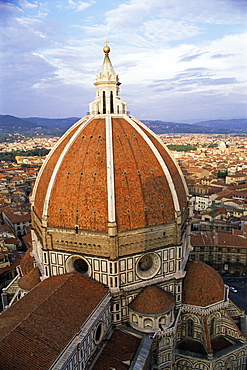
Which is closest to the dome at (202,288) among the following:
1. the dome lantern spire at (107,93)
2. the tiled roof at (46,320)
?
the tiled roof at (46,320)

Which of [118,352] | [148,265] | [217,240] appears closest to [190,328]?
[148,265]

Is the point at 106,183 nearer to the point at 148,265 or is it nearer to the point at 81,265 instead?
the point at 81,265

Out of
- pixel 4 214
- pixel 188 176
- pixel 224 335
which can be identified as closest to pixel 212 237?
pixel 224 335

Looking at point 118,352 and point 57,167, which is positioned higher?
point 57,167

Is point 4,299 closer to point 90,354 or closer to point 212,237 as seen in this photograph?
point 90,354

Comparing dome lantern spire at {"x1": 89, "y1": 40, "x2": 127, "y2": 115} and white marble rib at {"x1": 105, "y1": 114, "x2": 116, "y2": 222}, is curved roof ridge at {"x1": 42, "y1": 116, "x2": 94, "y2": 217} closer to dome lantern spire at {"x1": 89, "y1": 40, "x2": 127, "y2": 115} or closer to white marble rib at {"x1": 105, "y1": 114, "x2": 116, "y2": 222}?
dome lantern spire at {"x1": 89, "y1": 40, "x2": 127, "y2": 115}

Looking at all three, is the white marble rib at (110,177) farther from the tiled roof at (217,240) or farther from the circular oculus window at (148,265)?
the tiled roof at (217,240)

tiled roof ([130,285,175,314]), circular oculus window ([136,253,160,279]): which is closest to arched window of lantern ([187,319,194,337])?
tiled roof ([130,285,175,314])
